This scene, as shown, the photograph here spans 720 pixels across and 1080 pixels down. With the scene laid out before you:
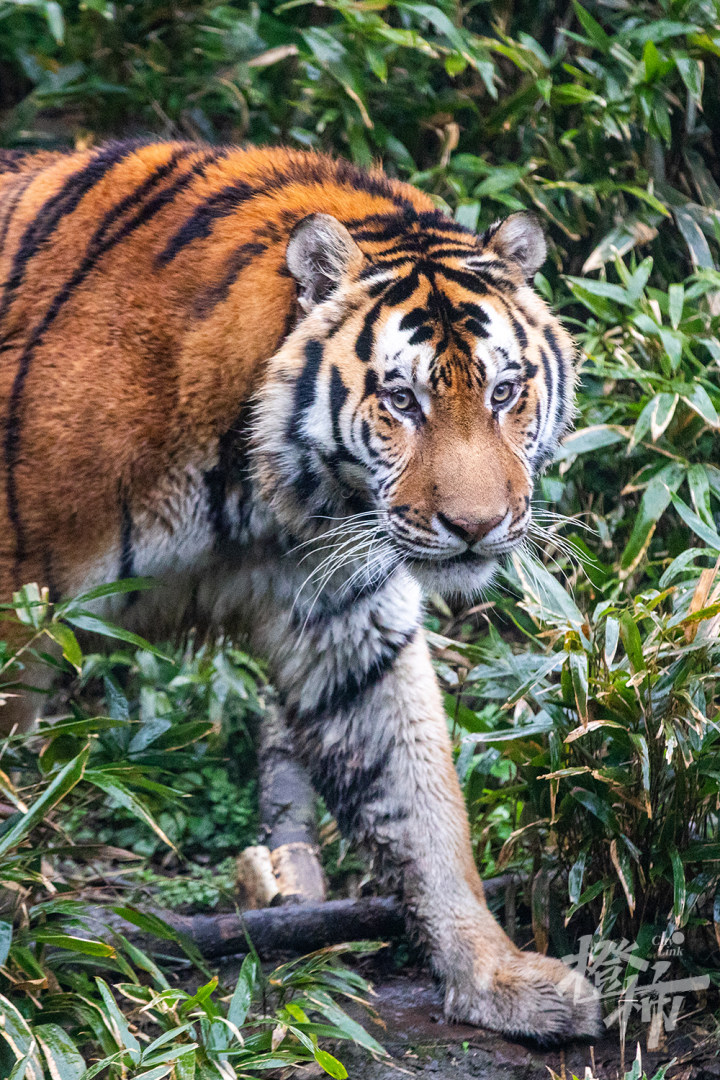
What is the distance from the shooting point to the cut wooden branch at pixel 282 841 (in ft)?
8.46

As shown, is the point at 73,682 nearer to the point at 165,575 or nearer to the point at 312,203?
the point at 165,575

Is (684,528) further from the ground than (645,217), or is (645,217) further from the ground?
(645,217)

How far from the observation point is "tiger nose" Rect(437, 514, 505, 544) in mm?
1926

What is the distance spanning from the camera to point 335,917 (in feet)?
7.64

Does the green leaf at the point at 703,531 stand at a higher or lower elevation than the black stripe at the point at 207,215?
lower

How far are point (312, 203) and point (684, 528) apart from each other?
133cm

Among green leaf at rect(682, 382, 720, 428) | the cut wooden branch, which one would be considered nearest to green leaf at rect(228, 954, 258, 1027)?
the cut wooden branch

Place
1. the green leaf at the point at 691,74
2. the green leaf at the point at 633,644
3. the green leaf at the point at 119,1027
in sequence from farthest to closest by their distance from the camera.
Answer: the green leaf at the point at 691,74, the green leaf at the point at 633,644, the green leaf at the point at 119,1027

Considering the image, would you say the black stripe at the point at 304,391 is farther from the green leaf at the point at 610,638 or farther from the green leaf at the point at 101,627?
the green leaf at the point at 610,638

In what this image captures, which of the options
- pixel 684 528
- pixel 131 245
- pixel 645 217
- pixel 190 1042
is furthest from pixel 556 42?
pixel 190 1042

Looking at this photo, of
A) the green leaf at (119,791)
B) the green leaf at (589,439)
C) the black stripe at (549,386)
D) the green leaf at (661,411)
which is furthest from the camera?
the green leaf at (589,439)

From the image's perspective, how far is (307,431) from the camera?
2.10 m

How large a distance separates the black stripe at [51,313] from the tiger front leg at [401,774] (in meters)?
0.67

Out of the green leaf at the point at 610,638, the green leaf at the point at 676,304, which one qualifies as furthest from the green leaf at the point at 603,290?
the green leaf at the point at 610,638
